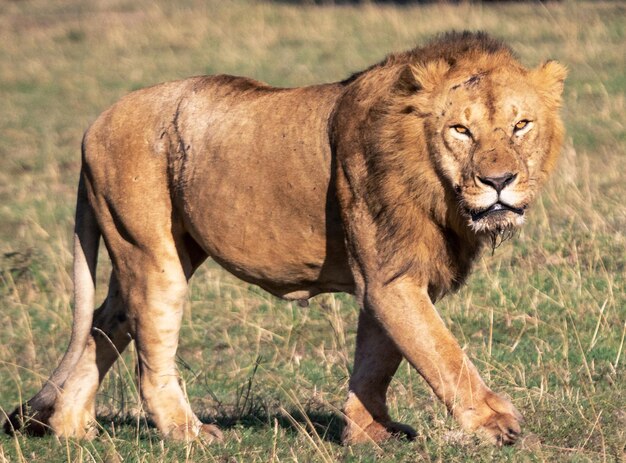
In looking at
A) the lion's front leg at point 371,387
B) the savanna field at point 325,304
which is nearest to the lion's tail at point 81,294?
the savanna field at point 325,304

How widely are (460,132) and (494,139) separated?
0.42 ft

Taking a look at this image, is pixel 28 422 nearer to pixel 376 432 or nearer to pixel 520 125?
pixel 376 432

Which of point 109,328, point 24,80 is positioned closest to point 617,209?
point 109,328

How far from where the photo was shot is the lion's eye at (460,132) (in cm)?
425

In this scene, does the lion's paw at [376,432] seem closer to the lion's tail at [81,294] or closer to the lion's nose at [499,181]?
the lion's nose at [499,181]

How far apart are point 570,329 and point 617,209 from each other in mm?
2115

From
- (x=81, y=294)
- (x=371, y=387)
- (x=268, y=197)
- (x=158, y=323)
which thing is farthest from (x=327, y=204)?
(x=81, y=294)

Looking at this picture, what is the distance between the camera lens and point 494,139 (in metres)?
4.19

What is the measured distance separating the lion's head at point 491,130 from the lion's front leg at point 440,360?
1.21 ft

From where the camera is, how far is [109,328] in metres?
5.66

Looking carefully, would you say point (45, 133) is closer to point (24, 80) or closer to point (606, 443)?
point (24, 80)

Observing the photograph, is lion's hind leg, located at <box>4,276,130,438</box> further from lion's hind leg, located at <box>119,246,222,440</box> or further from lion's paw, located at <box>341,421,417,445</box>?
lion's paw, located at <box>341,421,417,445</box>

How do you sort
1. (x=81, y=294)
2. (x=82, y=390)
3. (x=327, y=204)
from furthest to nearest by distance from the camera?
1. (x=81, y=294)
2. (x=82, y=390)
3. (x=327, y=204)

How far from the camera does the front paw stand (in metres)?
4.07
